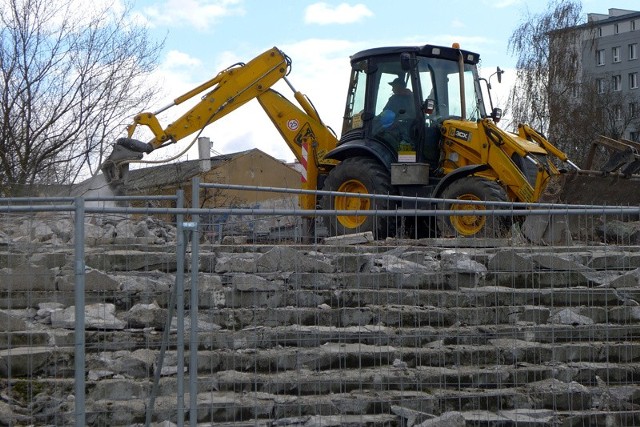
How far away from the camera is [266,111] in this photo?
1423 centimetres

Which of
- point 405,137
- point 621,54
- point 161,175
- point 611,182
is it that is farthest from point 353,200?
point 621,54

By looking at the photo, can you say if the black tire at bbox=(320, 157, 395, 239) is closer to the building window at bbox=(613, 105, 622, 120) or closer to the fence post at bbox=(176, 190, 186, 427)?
the fence post at bbox=(176, 190, 186, 427)

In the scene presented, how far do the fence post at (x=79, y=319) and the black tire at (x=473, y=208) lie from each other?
4.03 metres

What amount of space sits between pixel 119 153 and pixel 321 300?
778 cm

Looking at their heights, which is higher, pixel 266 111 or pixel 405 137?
pixel 266 111

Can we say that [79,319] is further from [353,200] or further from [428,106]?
[428,106]

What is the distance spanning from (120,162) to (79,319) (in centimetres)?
836

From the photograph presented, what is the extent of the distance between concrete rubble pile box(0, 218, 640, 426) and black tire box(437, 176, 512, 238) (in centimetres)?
165

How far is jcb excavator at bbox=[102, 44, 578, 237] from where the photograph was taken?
11.9 meters

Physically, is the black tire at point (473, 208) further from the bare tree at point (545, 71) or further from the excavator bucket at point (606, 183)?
the bare tree at point (545, 71)

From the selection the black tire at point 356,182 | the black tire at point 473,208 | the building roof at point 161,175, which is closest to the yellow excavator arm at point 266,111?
the black tire at point 356,182

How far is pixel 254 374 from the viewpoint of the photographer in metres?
5.61

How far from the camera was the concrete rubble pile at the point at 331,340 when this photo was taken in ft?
18.5

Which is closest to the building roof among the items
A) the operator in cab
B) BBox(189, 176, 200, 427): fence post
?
the operator in cab
